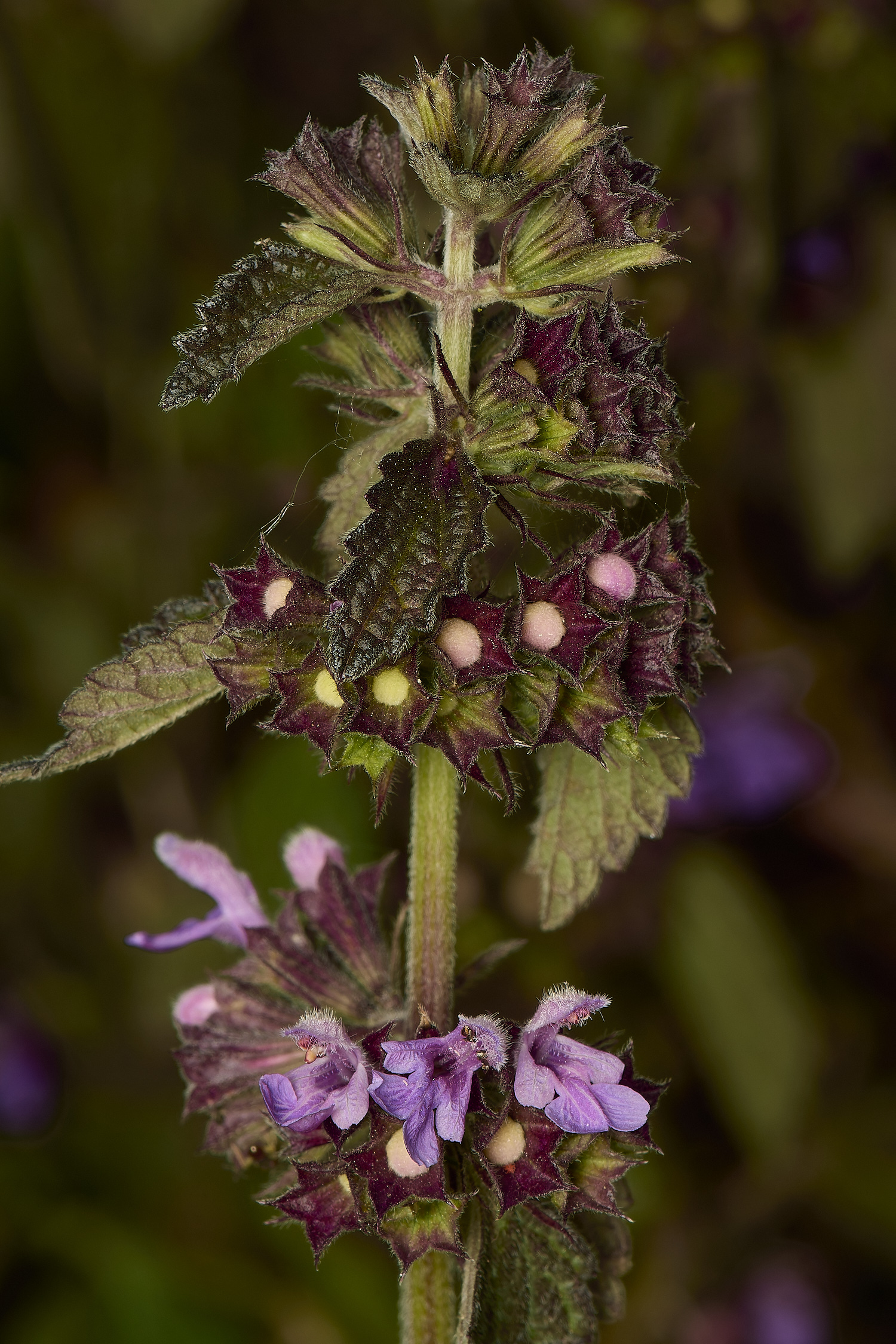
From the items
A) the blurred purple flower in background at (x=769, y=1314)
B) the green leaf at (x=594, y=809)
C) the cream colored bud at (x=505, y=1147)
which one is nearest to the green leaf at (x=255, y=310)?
the green leaf at (x=594, y=809)

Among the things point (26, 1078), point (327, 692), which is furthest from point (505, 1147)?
point (26, 1078)

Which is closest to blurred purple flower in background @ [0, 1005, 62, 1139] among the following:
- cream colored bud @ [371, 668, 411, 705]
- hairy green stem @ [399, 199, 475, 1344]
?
hairy green stem @ [399, 199, 475, 1344]

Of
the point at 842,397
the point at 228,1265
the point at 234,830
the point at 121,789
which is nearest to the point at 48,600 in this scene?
the point at 121,789

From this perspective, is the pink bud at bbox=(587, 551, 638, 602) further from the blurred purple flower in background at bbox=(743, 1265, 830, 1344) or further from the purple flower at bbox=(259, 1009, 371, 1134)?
the blurred purple flower in background at bbox=(743, 1265, 830, 1344)

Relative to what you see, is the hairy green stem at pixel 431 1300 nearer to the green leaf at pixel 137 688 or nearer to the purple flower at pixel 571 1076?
the purple flower at pixel 571 1076

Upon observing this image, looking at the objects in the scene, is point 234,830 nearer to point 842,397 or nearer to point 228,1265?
point 228,1265

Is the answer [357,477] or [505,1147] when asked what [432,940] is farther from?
[357,477]

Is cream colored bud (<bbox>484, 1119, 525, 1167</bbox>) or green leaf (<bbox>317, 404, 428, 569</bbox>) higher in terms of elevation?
green leaf (<bbox>317, 404, 428, 569</bbox>)
